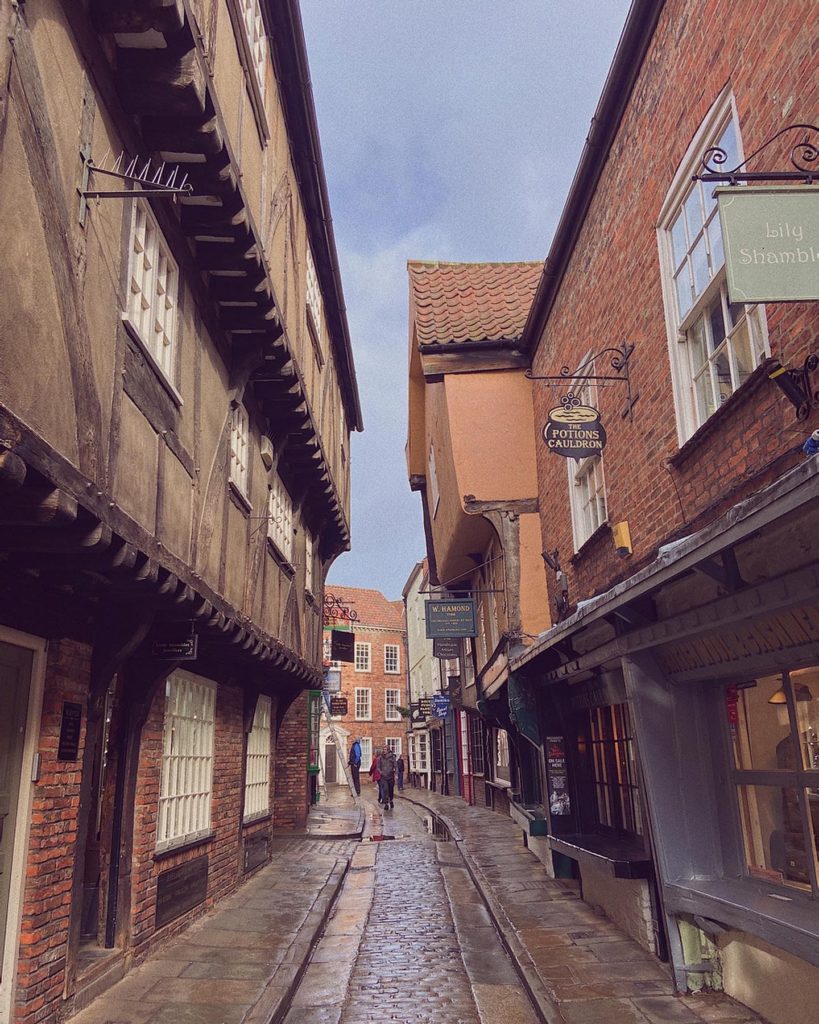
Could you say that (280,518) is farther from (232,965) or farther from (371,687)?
(371,687)

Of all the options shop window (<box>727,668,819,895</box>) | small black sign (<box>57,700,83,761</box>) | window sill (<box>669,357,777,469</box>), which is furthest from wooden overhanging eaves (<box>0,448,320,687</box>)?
shop window (<box>727,668,819,895</box>)

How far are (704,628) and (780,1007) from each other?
220 centimetres

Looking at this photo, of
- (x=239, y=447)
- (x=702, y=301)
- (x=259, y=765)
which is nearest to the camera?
(x=702, y=301)

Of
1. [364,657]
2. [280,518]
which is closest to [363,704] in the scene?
[364,657]

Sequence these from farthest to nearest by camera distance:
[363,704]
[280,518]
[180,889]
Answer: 1. [363,704]
2. [280,518]
3. [180,889]

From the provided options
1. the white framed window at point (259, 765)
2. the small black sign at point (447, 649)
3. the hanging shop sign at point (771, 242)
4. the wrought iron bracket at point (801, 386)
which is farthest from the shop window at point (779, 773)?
A: the small black sign at point (447, 649)

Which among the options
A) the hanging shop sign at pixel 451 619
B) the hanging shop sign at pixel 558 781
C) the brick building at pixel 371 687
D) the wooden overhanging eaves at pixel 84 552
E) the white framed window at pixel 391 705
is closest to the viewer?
the wooden overhanging eaves at pixel 84 552

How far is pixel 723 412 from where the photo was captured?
5.52 meters

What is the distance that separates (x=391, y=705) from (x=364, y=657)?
302cm

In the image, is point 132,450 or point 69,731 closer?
point 132,450

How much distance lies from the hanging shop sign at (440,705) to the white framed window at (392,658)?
50.6 feet

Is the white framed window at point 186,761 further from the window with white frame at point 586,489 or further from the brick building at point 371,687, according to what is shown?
the brick building at point 371,687

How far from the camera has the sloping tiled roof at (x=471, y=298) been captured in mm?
13867

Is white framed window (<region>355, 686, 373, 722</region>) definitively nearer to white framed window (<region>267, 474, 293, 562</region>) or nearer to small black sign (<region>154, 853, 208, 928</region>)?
white framed window (<region>267, 474, 293, 562</region>)
